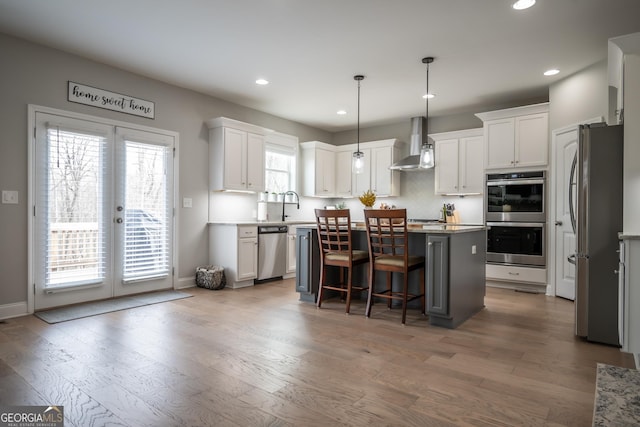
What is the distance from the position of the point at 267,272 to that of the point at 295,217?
1.69 meters

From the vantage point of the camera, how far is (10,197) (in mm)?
3605

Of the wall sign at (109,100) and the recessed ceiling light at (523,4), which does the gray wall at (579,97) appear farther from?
the wall sign at (109,100)

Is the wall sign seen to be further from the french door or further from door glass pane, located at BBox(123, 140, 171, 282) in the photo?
door glass pane, located at BBox(123, 140, 171, 282)

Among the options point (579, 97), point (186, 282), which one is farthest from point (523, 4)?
point (186, 282)

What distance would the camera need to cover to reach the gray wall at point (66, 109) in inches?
141

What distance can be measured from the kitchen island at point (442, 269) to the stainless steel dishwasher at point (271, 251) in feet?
3.87

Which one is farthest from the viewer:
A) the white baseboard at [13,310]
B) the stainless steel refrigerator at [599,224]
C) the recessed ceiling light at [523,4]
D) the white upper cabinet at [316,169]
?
the white upper cabinet at [316,169]

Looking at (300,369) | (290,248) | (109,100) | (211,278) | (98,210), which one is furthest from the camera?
(290,248)

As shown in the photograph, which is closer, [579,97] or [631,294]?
[631,294]

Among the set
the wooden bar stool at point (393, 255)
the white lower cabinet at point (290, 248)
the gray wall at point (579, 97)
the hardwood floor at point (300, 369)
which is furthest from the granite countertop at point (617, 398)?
the white lower cabinet at point (290, 248)

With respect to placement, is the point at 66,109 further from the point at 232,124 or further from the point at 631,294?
the point at 631,294

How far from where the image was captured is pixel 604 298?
293 centimetres

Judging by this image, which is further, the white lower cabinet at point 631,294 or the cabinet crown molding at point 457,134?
the cabinet crown molding at point 457,134

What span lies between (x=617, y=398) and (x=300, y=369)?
5.38 ft
